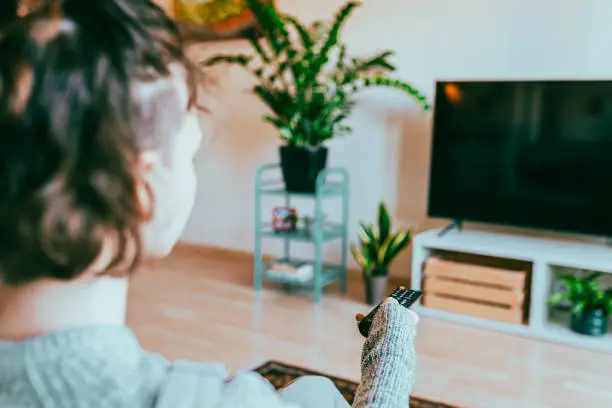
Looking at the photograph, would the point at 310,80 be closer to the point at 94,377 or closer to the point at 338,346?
the point at 338,346

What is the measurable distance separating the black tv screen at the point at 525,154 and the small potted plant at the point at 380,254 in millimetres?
222

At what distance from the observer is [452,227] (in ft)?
9.69

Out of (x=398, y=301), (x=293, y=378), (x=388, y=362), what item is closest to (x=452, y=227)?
(x=293, y=378)

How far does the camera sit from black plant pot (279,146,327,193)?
2.98 metres

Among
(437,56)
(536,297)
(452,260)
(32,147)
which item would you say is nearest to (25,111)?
(32,147)

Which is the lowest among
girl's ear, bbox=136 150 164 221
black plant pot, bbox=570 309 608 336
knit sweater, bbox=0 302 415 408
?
black plant pot, bbox=570 309 608 336

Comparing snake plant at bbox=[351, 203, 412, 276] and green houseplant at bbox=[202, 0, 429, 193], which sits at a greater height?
green houseplant at bbox=[202, 0, 429, 193]

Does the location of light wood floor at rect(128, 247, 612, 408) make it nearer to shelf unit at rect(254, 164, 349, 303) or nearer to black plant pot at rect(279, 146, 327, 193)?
shelf unit at rect(254, 164, 349, 303)

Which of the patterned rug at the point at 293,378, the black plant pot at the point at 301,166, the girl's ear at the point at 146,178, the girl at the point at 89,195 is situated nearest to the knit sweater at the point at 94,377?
the girl at the point at 89,195

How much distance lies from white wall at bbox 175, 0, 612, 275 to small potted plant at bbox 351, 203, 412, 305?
1.33 feet

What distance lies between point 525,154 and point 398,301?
6.18 feet

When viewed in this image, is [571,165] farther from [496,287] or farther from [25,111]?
[25,111]

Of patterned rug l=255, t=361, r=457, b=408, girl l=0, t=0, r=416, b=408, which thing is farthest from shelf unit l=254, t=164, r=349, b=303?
girl l=0, t=0, r=416, b=408

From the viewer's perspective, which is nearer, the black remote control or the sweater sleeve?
the sweater sleeve
